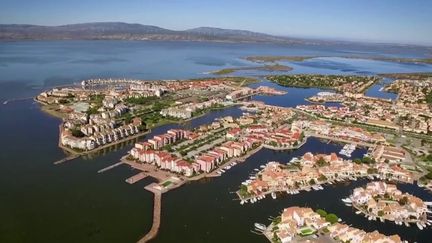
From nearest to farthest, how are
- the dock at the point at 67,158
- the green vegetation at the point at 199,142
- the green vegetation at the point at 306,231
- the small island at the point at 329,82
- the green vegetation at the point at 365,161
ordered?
the green vegetation at the point at 306,231
the dock at the point at 67,158
the green vegetation at the point at 365,161
the green vegetation at the point at 199,142
the small island at the point at 329,82

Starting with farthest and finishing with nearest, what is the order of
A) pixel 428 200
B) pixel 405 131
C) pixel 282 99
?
pixel 282 99 → pixel 405 131 → pixel 428 200

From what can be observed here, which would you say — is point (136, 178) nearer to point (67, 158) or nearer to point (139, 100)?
point (67, 158)

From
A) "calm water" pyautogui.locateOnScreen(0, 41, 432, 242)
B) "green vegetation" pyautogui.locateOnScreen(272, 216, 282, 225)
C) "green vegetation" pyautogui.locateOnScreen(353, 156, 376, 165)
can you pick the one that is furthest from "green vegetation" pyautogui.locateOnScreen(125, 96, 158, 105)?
"green vegetation" pyautogui.locateOnScreen(272, 216, 282, 225)

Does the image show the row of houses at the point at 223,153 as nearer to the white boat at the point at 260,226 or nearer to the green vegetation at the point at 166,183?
the green vegetation at the point at 166,183

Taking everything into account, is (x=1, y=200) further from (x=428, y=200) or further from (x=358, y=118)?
(x=358, y=118)

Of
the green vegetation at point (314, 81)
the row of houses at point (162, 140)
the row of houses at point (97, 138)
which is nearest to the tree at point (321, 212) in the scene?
the row of houses at point (162, 140)

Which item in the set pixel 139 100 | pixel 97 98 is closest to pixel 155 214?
pixel 139 100

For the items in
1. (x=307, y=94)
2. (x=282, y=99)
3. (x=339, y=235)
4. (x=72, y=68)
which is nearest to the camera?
(x=339, y=235)

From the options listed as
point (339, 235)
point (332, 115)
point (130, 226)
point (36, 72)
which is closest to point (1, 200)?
point (130, 226)
